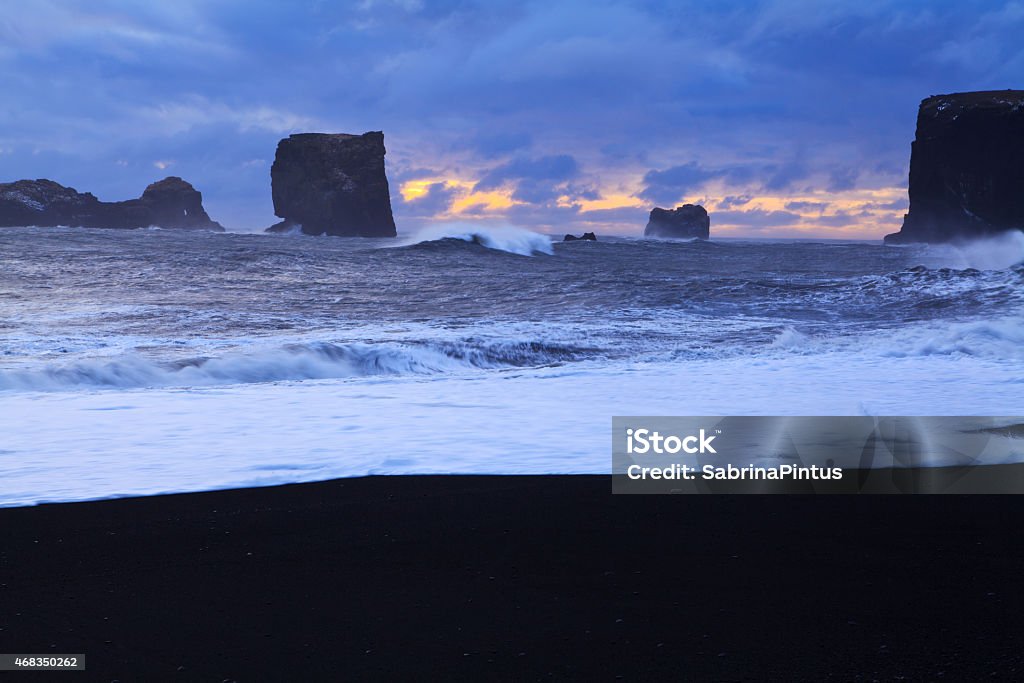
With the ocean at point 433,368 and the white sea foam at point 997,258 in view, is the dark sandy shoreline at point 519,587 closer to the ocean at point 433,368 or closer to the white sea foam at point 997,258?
the ocean at point 433,368

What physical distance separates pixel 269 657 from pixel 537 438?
10.6ft

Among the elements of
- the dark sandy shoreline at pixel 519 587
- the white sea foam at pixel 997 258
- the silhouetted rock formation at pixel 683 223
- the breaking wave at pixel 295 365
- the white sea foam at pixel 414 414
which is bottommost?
the dark sandy shoreline at pixel 519 587

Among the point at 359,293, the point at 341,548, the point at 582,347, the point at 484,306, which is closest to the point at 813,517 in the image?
the point at 341,548

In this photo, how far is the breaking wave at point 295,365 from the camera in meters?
8.00

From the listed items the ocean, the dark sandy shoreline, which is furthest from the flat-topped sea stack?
the dark sandy shoreline

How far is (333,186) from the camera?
293 feet

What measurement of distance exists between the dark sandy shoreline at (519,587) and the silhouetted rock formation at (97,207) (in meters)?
103

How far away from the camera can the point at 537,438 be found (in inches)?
211

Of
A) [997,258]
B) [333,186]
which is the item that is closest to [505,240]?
[997,258]

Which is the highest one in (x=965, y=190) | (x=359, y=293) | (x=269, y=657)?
(x=965, y=190)

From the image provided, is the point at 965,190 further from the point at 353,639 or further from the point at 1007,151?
the point at 353,639

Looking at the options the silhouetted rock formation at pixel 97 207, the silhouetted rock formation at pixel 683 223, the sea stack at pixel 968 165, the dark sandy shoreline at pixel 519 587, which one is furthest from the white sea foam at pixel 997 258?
the silhouetted rock formation at pixel 97 207

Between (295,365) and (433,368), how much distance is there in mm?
1465

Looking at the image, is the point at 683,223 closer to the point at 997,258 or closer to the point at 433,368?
the point at 997,258
